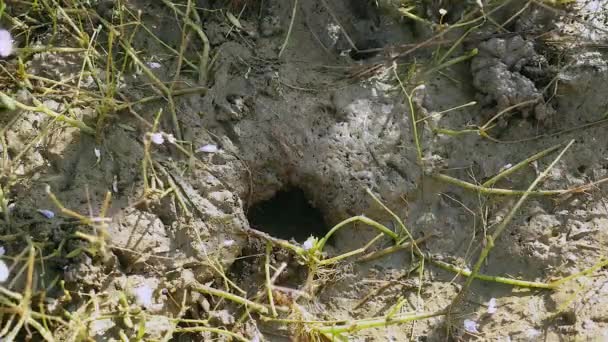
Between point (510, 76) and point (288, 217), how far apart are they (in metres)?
0.91

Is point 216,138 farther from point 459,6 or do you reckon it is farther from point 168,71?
point 459,6

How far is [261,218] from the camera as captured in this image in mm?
2332

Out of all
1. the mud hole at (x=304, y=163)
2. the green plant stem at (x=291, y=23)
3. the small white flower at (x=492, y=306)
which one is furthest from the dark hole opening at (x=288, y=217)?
the small white flower at (x=492, y=306)

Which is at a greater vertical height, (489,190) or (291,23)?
(291,23)

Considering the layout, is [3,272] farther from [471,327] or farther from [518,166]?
[518,166]

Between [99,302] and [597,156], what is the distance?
5.43 ft

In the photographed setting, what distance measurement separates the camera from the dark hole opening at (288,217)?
7.57 feet

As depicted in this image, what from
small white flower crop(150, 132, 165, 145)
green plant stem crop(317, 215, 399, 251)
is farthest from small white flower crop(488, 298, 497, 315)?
small white flower crop(150, 132, 165, 145)

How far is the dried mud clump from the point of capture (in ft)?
7.29

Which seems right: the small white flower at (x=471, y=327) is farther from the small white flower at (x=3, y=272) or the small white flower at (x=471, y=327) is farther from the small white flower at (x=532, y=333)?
the small white flower at (x=3, y=272)

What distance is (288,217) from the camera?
2.36 m

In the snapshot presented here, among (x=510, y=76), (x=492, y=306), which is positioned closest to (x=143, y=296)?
(x=492, y=306)

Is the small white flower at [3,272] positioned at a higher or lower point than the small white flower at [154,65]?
lower

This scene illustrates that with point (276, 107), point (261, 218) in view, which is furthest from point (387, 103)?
point (261, 218)
